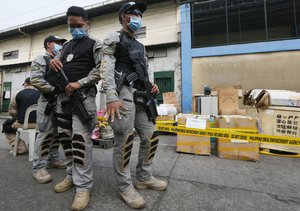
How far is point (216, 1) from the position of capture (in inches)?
283

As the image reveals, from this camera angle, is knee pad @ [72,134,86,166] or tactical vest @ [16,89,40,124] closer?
knee pad @ [72,134,86,166]

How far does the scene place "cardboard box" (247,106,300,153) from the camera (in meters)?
3.65

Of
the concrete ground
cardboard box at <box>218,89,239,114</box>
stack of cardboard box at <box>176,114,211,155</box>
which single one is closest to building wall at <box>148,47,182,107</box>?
cardboard box at <box>218,89,239,114</box>

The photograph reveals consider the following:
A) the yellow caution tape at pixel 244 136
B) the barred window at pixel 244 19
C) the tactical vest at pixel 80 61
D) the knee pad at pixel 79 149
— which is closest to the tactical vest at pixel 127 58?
the tactical vest at pixel 80 61

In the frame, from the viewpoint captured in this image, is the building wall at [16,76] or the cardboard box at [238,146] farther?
the building wall at [16,76]

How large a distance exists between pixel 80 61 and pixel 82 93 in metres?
0.33

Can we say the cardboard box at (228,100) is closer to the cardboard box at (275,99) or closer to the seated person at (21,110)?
the cardboard box at (275,99)

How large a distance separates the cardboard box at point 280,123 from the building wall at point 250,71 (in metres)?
2.77

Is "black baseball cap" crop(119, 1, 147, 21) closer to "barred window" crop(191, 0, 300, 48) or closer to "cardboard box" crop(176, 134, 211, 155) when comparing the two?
"cardboard box" crop(176, 134, 211, 155)

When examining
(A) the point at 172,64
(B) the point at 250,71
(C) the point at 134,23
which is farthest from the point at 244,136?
(A) the point at 172,64

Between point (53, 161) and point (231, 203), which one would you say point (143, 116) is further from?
point (53, 161)

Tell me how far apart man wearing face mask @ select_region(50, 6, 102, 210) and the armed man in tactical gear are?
247 millimetres

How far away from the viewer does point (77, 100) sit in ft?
5.72

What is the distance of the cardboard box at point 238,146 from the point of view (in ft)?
10.3
